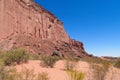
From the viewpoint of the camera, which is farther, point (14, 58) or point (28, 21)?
point (28, 21)

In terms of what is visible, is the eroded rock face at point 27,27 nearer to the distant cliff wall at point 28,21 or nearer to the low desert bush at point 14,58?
the distant cliff wall at point 28,21

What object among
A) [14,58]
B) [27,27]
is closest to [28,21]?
[27,27]

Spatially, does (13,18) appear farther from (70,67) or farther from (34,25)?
(70,67)

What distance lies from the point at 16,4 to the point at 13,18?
397 centimetres

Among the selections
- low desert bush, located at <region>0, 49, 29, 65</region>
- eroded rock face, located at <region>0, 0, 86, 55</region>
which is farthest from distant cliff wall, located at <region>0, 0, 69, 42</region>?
low desert bush, located at <region>0, 49, 29, 65</region>

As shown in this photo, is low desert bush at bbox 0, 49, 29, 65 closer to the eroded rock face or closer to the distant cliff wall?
the eroded rock face

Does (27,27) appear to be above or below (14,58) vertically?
above

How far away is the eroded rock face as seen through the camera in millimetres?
44156

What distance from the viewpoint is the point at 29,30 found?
5622 cm

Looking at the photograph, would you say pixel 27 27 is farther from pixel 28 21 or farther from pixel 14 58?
pixel 14 58

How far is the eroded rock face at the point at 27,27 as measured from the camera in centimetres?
4416

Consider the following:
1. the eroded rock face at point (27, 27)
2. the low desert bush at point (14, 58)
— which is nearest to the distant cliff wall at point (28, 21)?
the eroded rock face at point (27, 27)

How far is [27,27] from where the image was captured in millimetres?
55344

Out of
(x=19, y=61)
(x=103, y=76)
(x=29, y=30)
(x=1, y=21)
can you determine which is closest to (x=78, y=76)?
(x=103, y=76)
